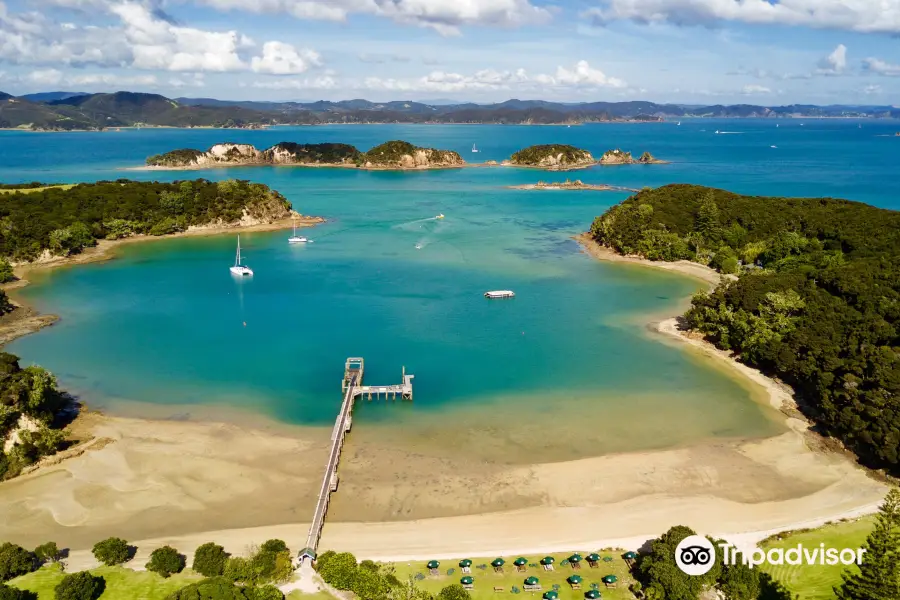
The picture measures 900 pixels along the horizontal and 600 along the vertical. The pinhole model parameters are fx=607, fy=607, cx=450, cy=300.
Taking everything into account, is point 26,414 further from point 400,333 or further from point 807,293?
point 807,293

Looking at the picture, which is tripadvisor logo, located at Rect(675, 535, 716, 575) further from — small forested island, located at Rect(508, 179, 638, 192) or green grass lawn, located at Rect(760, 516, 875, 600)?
small forested island, located at Rect(508, 179, 638, 192)

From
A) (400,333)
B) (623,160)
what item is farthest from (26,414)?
(623,160)

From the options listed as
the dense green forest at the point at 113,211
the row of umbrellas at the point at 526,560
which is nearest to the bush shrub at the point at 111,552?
the row of umbrellas at the point at 526,560

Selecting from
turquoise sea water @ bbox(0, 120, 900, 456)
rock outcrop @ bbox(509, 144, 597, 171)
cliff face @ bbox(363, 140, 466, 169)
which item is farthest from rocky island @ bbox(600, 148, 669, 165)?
turquoise sea water @ bbox(0, 120, 900, 456)

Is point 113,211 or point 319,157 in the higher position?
point 319,157

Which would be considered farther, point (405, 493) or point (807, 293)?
point (807, 293)

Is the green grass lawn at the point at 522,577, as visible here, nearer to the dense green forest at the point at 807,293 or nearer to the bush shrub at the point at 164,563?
the bush shrub at the point at 164,563

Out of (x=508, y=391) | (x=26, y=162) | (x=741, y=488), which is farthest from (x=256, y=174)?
(x=741, y=488)

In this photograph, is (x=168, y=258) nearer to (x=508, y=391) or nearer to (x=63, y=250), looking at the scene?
(x=63, y=250)
